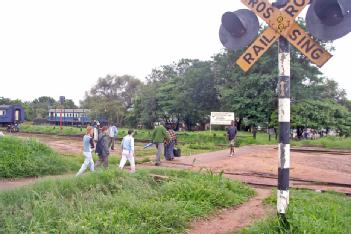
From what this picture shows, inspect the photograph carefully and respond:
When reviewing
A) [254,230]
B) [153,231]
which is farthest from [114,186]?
[254,230]

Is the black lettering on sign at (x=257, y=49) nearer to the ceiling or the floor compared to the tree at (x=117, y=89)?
nearer to the floor

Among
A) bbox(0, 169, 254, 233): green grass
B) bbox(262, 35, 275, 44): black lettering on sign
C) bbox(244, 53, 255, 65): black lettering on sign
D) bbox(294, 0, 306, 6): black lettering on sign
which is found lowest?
bbox(0, 169, 254, 233): green grass

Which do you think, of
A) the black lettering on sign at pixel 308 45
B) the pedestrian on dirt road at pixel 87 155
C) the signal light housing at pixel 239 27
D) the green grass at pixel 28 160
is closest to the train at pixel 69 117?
the green grass at pixel 28 160

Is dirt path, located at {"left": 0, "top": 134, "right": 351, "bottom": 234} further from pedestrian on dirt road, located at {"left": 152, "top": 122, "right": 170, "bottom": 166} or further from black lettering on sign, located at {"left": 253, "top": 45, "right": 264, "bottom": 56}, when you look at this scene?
black lettering on sign, located at {"left": 253, "top": 45, "right": 264, "bottom": 56}

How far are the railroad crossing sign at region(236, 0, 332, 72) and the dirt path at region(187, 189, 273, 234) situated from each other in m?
2.75

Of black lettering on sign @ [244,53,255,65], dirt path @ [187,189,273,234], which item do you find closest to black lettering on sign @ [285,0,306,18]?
black lettering on sign @ [244,53,255,65]

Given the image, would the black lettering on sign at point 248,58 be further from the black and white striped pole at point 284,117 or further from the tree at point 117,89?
the tree at point 117,89

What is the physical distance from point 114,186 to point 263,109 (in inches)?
1150

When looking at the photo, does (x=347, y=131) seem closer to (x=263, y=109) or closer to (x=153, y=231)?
(x=263, y=109)

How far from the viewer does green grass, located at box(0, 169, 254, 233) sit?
18.4 feet

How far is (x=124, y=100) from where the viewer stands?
69.1 m

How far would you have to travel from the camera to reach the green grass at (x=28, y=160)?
40.2ft

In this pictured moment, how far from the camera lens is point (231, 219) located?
22.3 ft

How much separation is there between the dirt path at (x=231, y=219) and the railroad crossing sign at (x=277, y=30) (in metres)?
2.75
